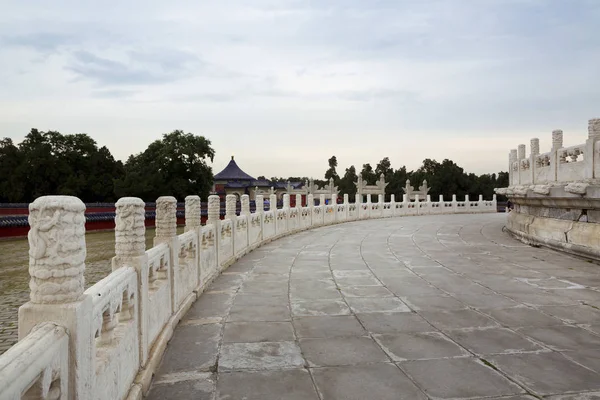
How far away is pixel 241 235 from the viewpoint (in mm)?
9961

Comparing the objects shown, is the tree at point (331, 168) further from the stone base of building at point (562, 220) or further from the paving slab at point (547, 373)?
the paving slab at point (547, 373)

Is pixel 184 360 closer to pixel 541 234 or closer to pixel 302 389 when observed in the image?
pixel 302 389

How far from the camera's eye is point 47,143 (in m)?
31.9

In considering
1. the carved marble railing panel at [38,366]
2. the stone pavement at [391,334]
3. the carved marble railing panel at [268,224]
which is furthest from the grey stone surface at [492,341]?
the carved marble railing panel at [268,224]

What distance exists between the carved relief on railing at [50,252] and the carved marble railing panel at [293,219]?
13.1 metres

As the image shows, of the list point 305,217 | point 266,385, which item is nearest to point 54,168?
point 305,217

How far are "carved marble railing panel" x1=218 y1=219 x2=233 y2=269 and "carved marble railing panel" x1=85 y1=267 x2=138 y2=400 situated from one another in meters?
4.63

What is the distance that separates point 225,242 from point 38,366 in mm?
6797

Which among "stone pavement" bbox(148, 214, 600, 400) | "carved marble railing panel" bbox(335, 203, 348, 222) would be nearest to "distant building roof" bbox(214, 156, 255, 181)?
"carved marble railing panel" bbox(335, 203, 348, 222)

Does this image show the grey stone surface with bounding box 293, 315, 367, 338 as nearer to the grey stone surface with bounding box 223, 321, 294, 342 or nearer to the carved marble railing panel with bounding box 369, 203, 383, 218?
the grey stone surface with bounding box 223, 321, 294, 342

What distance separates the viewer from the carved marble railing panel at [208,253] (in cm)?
656

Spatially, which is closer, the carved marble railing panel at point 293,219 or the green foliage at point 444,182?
the carved marble railing panel at point 293,219

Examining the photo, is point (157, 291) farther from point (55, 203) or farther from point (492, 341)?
point (492, 341)

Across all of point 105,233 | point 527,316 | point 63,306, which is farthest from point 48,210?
point 105,233
